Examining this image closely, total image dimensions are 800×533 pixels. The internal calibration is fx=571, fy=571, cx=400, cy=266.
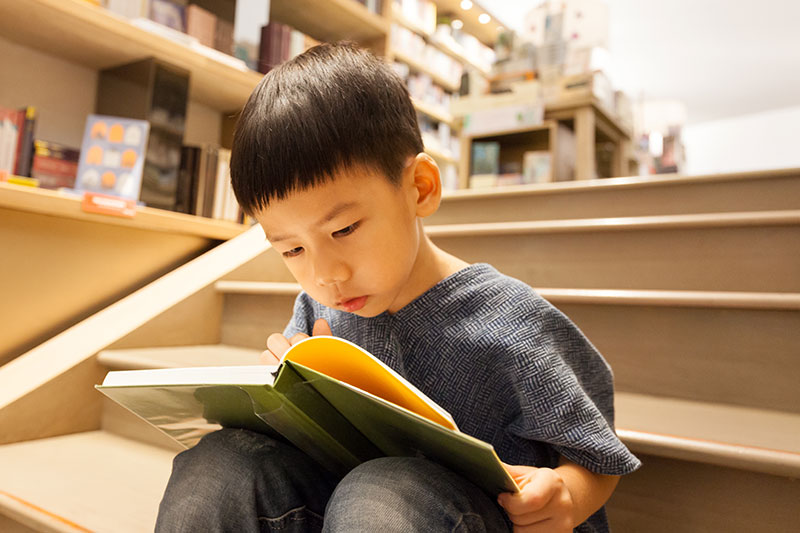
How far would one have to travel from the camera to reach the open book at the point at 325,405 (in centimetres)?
39

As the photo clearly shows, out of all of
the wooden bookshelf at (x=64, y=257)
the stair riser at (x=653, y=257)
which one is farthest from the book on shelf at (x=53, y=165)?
the stair riser at (x=653, y=257)

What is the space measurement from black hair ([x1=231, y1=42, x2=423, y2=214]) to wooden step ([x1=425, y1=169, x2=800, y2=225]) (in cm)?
91

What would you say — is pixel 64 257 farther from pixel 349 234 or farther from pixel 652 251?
pixel 652 251

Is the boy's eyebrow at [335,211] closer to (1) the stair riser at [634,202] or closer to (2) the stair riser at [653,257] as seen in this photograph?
(2) the stair riser at [653,257]

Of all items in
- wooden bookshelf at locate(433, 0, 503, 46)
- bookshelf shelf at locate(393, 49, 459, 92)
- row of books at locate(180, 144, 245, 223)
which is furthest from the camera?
wooden bookshelf at locate(433, 0, 503, 46)

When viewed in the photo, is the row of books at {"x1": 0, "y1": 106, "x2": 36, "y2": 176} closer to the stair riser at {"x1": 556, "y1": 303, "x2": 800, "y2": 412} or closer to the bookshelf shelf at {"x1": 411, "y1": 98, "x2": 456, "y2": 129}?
the stair riser at {"x1": 556, "y1": 303, "x2": 800, "y2": 412}

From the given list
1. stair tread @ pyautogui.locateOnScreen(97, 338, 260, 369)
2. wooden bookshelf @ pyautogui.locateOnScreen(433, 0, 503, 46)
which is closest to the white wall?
wooden bookshelf @ pyautogui.locateOnScreen(433, 0, 503, 46)

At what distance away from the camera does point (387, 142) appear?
0.58 meters

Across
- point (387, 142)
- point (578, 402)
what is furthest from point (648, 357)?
point (387, 142)

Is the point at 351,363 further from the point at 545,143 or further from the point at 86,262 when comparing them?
the point at 545,143

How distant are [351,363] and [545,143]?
2235 mm

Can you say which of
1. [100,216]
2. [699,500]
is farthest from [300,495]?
[100,216]

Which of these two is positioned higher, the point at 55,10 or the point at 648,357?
the point at 55,10

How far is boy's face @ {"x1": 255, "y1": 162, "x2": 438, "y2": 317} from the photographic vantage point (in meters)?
0.55
